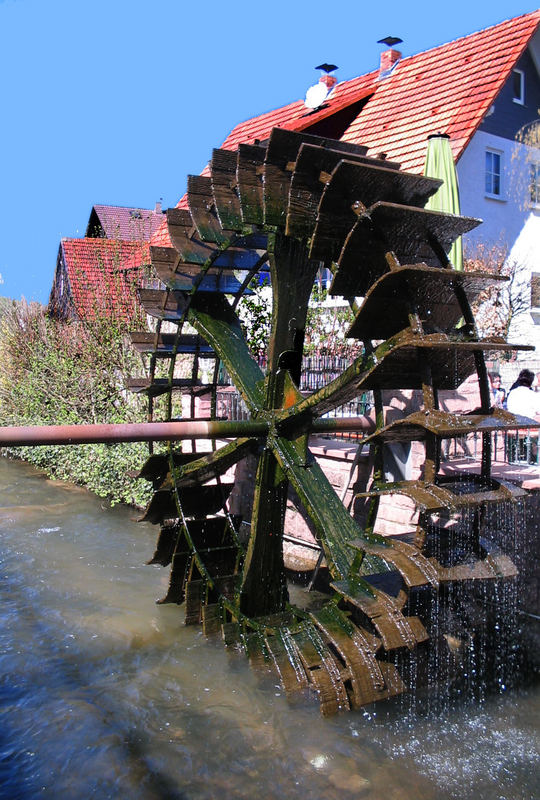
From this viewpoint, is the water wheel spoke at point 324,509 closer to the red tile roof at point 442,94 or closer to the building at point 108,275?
the building at point 108,275

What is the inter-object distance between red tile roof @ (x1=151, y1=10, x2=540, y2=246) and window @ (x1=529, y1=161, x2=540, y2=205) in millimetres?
3068

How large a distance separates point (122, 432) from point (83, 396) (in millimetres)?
7507

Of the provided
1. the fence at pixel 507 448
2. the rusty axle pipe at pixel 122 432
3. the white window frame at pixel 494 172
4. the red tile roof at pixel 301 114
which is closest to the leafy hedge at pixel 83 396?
the fence at pixel 507 448

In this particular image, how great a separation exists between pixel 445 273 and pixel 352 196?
77cm

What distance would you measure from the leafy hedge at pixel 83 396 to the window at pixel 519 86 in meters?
9.44

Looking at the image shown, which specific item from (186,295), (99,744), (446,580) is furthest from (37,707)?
(186,295)

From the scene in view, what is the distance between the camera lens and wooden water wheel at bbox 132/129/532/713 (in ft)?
11.7

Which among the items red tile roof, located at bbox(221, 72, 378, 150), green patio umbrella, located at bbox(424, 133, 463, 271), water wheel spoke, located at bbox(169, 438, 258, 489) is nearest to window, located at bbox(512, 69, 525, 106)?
red tile roof, located at bbox(221, 72, 378, 150)

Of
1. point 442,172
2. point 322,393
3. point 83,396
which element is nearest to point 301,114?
point 83,396

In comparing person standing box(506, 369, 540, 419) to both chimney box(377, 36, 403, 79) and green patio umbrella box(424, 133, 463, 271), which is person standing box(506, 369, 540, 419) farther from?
chimney box(377, 36, 403, 79)

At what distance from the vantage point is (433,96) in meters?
11.5

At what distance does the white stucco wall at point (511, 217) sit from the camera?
12828 mm

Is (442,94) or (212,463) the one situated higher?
(442,94)

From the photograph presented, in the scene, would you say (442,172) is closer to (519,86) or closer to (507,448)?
(507,448)
